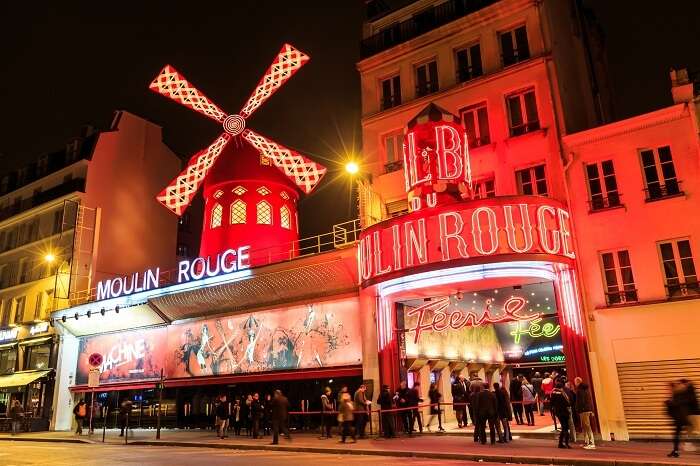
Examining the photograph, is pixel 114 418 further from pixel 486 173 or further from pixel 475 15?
pixel 475 15

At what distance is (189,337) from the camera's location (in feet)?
66.3

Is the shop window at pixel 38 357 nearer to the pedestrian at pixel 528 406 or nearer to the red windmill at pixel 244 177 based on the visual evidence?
the red windmill at pixel 244 177

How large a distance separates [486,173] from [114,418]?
672 inches

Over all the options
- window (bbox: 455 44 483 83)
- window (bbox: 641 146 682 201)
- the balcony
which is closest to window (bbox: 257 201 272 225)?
the balcony

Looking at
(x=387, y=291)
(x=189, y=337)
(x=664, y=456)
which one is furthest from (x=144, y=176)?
(x=664, y=456)

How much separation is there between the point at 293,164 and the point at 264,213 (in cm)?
223

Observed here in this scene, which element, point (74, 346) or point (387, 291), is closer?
point (387, 291)

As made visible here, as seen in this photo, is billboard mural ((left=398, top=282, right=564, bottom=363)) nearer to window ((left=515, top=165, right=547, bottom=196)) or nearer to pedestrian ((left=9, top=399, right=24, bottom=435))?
window ((left=515, top=165, right=547, bottom=196))

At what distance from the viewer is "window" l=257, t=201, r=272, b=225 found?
72.5 ft

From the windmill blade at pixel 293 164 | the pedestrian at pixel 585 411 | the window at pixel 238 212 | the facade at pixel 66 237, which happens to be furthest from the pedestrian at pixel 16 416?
the pedestrian at pixel 585 411

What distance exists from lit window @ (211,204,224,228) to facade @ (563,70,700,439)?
1330cm

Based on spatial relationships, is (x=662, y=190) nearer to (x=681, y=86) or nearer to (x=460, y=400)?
(x=681, y=86)

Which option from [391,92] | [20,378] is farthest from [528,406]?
[20,378]

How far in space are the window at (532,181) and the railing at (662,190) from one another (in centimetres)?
233
